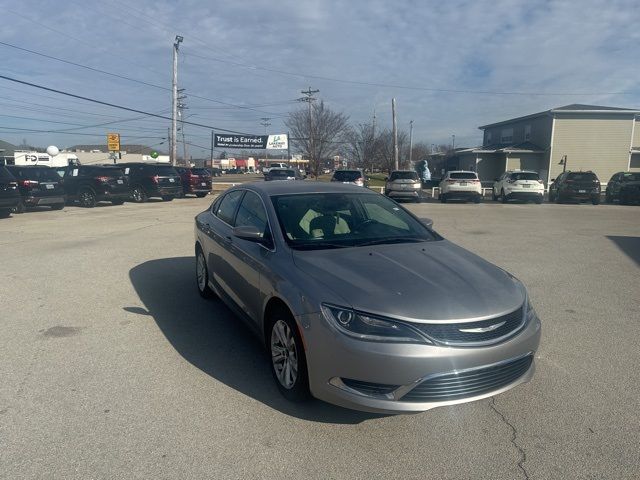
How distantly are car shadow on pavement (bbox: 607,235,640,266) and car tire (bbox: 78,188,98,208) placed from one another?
712 inches

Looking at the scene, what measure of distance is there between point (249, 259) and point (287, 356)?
1.08 m

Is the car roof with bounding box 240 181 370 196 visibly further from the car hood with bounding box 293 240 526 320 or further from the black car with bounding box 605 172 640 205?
the black car with bounding box 605 172 640 205

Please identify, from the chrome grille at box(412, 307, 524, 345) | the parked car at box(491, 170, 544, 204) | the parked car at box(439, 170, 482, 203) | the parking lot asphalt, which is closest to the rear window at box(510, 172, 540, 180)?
the parked car at box(491, 170, 544, 204)

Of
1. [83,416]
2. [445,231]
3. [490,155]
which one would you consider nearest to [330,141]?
[490,155]

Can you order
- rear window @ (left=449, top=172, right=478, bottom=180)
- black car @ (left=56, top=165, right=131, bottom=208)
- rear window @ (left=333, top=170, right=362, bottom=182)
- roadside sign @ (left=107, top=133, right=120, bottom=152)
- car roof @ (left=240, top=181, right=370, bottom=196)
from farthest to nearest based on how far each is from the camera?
1. roadside sign @ (left=107, top=133, right=120, bottom=152)
2. rear window @ (left=333, top=170, right=362, bottom=182)
3. rear window @ (left=449, top=172, right=478, bottom=180)
4. black car @ (left=56, top=165, right=131, bottom=208)
5. car roof @ (left=240, top=181, right=370, bottom=196)

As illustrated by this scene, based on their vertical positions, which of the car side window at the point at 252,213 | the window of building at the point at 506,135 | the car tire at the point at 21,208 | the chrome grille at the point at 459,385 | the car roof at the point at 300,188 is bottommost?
the car tire at the point at 21,208

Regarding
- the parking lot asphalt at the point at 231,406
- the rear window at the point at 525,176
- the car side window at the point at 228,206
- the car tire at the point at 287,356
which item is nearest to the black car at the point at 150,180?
the parking lot asphalt at the point at 231,406

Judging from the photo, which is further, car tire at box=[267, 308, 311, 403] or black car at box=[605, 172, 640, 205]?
black car at box=[605, 172, 640, 205]

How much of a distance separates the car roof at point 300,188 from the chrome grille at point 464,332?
2.28 metres

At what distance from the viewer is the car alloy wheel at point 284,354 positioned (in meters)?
3.47

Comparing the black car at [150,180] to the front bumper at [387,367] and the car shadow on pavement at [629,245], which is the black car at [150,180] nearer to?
the car shadow on pavement at [629,245]

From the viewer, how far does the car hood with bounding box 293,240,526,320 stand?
3.08 m

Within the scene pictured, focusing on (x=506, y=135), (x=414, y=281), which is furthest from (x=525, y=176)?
(x=414, y=281)

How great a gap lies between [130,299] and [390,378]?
4328 millimetres
